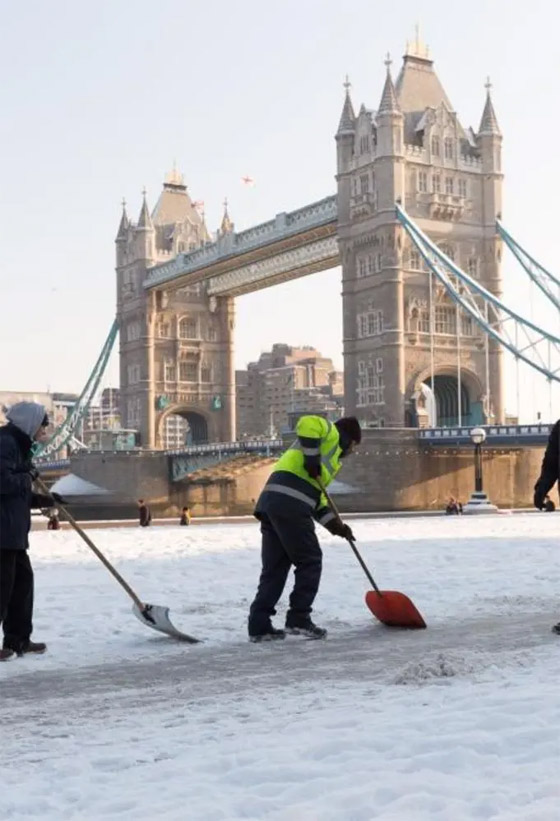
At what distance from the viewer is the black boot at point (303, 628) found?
6.75 m

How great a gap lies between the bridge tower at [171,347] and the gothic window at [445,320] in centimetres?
2371

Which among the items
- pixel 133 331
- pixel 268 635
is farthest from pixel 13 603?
pixel 133 331

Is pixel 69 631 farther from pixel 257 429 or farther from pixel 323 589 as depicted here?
pixel 257 429

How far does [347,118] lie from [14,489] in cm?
5297

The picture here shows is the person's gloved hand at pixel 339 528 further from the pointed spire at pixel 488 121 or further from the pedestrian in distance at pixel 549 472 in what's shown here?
the pointed spire at pixel 488 121

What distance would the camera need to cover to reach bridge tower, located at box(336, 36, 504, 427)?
52.8 meters

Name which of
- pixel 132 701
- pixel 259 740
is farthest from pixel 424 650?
pixel 259 740

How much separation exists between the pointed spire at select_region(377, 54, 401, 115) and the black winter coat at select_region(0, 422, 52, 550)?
49442 mm

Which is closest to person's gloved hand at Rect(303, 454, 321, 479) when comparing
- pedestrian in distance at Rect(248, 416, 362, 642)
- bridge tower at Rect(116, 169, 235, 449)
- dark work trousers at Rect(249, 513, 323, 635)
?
pedestrian in distance at Rect(248, 416, 362, 642)

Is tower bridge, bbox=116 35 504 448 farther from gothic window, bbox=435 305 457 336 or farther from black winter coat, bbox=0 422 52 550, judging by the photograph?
black winter coat, bbox=0 422 52 550

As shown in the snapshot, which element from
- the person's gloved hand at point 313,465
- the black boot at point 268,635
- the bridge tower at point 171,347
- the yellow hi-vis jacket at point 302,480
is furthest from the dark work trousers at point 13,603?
the bridge tower at point 171,347

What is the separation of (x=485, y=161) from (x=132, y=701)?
54051 mm

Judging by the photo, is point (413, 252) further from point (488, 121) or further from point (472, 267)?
point (488, 121)

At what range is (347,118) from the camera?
56.8 meters
